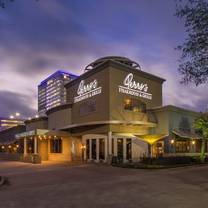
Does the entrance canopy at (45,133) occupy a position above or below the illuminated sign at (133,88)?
below

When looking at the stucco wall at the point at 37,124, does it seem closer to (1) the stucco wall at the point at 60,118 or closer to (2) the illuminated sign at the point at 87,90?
(1) the stucco wall at the point at 60,118

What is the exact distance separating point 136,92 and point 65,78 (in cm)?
12708

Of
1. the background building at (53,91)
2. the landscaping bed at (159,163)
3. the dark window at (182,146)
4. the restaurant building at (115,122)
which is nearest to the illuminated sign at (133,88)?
the restaurant building at (115,122)

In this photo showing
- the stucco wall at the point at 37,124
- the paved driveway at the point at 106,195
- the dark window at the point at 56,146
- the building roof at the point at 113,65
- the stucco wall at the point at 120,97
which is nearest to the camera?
the paved driveway at the point at 106,195

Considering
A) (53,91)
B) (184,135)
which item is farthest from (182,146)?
(53,91)

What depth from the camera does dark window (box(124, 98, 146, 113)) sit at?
35616 mm

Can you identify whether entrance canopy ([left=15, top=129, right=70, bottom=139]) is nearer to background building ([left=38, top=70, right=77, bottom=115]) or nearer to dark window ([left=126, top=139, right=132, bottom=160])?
dark window ([left=126, top=139, right=132, bottom=160])

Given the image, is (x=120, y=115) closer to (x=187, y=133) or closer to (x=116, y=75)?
(x=116, y=75)

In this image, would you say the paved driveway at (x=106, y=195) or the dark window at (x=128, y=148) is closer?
the paved driveway at (x=106, y=195)

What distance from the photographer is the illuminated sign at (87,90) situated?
35.5 m

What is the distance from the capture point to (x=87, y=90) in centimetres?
3734

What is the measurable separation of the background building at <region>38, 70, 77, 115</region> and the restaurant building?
112520 mm

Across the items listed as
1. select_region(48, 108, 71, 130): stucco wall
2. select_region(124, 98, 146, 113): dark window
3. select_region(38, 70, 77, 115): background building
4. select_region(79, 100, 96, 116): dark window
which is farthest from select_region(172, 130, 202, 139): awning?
select_region(38, 70, 77, 115): background building

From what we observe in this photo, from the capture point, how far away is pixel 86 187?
1551 centimetres
